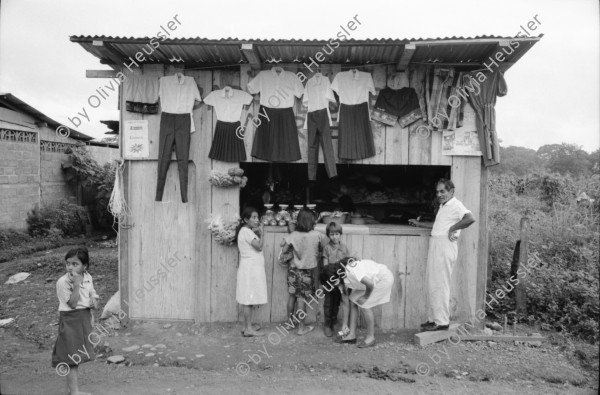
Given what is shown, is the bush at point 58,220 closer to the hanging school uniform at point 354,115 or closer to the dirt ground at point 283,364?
the dirt ground at point 283,364

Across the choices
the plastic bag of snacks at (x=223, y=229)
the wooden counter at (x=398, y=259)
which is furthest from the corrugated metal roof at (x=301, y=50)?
the wooden counter at (x=398, y=259)

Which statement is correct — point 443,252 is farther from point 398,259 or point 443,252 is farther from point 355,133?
point 355,133

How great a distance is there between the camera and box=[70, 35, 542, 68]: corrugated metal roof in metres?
5.52

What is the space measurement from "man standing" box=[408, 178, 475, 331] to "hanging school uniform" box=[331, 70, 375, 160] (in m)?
1.18

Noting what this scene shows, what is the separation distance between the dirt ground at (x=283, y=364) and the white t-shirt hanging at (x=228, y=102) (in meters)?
3.03

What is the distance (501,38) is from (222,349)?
5.25 metres

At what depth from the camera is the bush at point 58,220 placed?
42.8ft

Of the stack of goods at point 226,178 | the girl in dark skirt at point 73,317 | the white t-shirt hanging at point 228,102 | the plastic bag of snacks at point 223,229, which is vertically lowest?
the girl in dark skirt at point 73,317

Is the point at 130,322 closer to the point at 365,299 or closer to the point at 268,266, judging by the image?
the point at 268,266

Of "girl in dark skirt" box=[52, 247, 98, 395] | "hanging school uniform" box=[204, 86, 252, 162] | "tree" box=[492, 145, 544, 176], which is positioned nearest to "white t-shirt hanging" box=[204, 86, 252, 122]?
"hanging school uniform" box=[204, 86, 252, 162]

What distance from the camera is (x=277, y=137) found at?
6.32 metres

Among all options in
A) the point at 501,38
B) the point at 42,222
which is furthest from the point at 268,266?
the point at 42,222

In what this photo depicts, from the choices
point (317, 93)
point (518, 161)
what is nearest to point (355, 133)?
point (317, 93)

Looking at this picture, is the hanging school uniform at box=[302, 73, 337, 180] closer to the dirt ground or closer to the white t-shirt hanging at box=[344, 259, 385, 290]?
the white t-shirt hanging at box=[344, 259, 385, 290]
